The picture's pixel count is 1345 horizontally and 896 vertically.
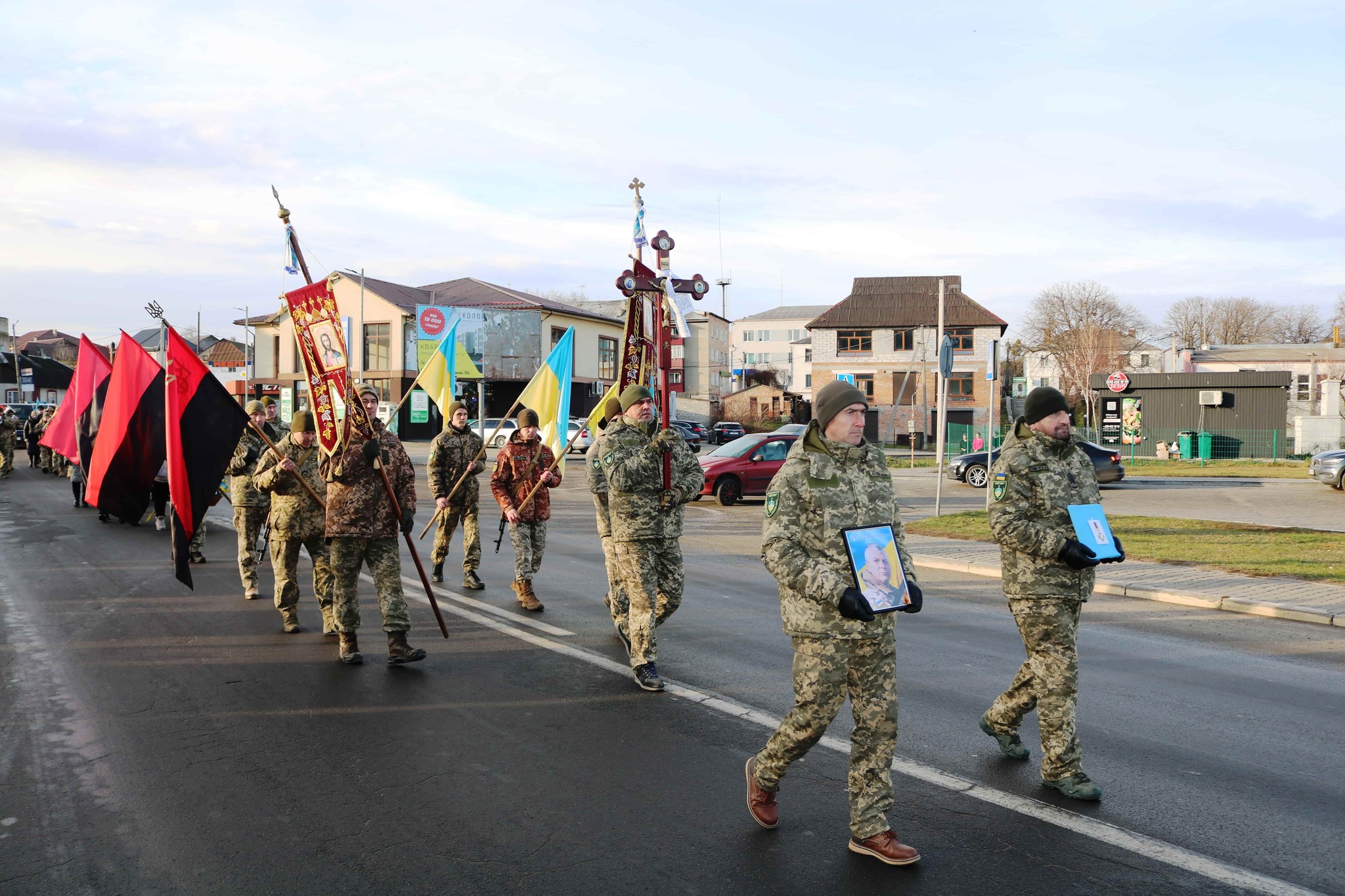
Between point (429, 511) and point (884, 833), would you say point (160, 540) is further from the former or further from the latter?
point (884, 833)

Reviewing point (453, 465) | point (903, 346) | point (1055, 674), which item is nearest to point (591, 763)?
point (1055, 674)

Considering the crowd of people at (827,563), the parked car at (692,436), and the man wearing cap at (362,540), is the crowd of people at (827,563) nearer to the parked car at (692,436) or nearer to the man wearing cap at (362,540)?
the man wearing cap at (362,540)

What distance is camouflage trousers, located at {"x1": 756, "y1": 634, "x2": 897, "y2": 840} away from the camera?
398cm

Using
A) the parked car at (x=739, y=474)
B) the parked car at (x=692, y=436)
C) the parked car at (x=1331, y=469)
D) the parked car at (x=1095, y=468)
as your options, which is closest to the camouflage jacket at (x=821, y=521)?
the parked car at (x=739, y=474)

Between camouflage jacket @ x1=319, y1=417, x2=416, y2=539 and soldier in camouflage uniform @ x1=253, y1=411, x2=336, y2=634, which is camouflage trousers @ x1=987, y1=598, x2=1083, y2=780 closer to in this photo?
camouflage jacket @ x1=319, y1=417, x2=416, y2=539

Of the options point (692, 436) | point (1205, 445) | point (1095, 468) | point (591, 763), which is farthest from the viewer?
point (692, 436)

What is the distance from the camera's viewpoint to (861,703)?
401cm

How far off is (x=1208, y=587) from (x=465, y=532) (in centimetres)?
780

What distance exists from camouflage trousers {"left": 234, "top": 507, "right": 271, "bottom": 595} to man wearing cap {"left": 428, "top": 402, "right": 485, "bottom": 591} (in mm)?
1714

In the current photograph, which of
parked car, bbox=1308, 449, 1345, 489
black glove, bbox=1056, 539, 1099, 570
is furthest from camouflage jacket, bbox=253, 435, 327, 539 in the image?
parked car, bbox=1308, 449, 1345, 489

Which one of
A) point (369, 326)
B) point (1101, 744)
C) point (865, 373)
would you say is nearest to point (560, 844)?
point (1101, 744)

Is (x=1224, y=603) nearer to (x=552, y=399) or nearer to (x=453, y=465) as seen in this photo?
(x=552, y=399)

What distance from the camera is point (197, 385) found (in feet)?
24.4

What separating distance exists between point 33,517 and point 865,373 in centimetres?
5132
